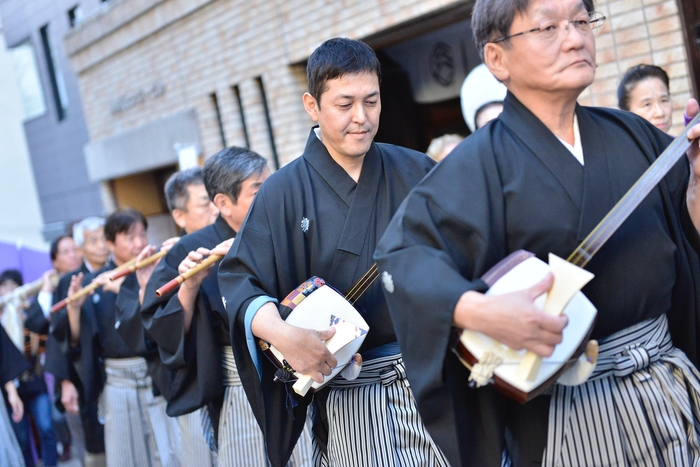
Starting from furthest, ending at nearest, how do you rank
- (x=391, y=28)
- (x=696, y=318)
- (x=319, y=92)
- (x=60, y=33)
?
1. (x=60, y=33)
2. (x=391, y=28)
3. (x=319, y=92)
4. (x=696, y=318)

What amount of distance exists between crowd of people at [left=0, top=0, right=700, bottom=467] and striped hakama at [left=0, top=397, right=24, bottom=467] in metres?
1.96

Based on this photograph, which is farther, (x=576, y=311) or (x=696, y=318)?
(x=696, y=318)

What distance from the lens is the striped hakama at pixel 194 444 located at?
3934 mm

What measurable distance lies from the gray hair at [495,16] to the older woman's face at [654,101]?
5.22 ft

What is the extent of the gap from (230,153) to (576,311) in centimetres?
222

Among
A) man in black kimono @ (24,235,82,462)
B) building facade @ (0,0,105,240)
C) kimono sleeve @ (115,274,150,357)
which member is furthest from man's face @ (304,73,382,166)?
building facade @ (0,0,105,240)

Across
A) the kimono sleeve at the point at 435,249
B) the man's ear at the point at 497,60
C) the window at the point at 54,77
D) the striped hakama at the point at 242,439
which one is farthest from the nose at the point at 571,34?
the window at the point at 54,77

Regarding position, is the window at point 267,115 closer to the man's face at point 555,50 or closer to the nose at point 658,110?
the nose at point 658,110

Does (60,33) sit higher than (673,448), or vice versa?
(60,33)

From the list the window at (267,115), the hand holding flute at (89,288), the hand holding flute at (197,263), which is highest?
the window at (267,115)

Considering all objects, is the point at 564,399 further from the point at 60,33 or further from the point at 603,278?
the point at 60,33

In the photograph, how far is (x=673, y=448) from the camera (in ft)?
6.38

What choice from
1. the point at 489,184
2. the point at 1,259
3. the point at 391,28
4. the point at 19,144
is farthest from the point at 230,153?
the point at 19,144

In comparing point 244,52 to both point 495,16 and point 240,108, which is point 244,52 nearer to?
point 240,108
